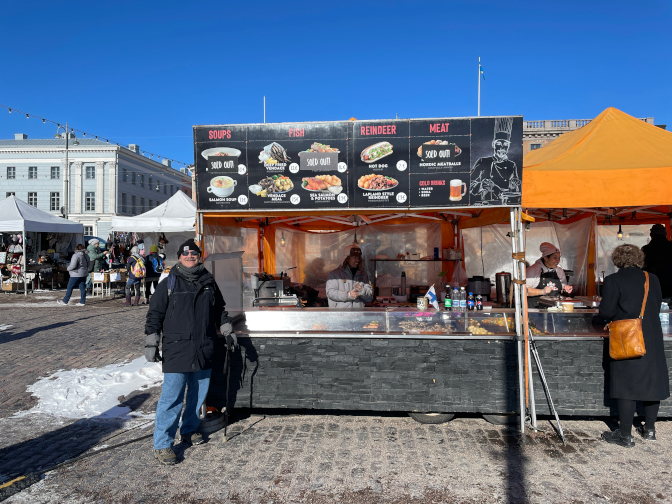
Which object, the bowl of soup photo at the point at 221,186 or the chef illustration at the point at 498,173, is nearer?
the chef illustration at the point at 498,173

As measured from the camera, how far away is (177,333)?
387cm

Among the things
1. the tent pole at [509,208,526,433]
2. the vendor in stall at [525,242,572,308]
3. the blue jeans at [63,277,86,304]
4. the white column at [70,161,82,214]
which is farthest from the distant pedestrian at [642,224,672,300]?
the white column at [70,161,82,214]

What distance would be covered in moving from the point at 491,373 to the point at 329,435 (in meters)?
1.72

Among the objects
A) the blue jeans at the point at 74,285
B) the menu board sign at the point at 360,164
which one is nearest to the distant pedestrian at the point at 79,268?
the blue jeans at the point at 74,285

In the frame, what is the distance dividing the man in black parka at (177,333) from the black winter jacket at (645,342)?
3686 millimetres

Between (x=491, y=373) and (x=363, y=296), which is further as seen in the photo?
(x=363, y=296)

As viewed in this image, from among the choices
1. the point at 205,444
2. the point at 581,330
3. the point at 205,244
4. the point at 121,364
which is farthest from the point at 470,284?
the point at 121,364

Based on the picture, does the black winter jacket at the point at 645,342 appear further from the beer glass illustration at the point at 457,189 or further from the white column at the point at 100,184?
the white column at the point at 100,184

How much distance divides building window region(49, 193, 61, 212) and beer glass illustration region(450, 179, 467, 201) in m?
55.1

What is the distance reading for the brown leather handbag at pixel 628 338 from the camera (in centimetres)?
390

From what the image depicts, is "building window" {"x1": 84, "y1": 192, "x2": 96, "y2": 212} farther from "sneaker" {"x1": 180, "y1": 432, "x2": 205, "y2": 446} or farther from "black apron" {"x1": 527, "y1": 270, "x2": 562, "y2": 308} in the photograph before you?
"black apron" {"x1": 527, "y1": 270, "x2": 562, "y2": 308}

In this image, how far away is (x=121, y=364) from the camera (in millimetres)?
6898

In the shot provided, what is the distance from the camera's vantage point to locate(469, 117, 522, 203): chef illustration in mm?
4402

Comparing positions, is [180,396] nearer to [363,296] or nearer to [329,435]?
[329,435]
